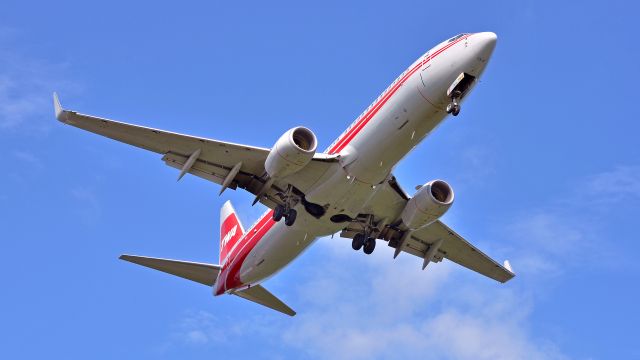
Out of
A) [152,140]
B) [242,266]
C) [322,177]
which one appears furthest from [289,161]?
[242,266]

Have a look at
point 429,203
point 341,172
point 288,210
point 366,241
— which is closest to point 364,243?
point 366,241

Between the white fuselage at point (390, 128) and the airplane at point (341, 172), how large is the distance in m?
0.04

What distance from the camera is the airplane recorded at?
3516cm

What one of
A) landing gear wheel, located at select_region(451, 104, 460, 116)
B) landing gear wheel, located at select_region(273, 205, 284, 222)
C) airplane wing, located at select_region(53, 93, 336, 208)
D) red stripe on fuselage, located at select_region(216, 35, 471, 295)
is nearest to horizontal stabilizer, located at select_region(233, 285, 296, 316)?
red stripe on fuselage, located at select_region(216, 35, 471, 295)

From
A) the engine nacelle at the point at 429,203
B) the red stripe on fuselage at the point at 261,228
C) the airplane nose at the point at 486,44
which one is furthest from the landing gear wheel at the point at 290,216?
the airplane nose at the point at 486,44

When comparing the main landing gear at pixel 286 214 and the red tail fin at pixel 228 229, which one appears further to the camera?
the red tail fin at pixel 228 229

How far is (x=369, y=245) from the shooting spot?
137 ft

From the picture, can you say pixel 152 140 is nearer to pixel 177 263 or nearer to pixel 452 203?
pixel 177 263

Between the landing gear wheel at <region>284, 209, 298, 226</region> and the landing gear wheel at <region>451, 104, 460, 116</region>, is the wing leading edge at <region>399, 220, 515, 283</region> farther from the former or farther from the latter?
the landing gear wheel at <region>451, 104, 460, 116</region>

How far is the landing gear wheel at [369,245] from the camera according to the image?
137ft

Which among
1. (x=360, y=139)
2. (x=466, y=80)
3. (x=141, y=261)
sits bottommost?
(x=141, y=261)

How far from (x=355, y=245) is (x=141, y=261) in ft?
30.2

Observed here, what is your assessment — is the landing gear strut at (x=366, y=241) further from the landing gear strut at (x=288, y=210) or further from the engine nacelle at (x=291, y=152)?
the engine nacelle at (x=291, y=152)

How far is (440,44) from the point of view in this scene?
3619cm
